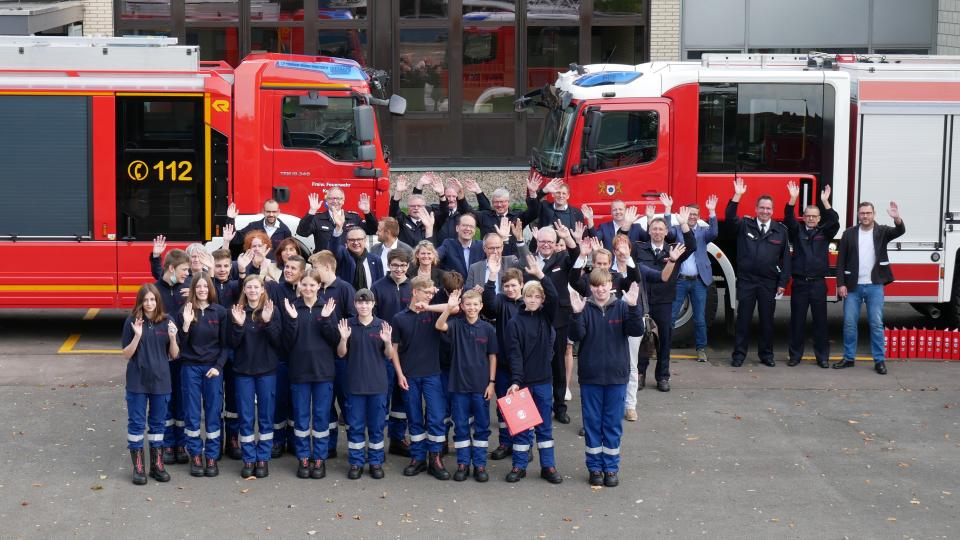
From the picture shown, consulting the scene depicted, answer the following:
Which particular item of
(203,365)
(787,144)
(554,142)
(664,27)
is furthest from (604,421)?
(664,27)

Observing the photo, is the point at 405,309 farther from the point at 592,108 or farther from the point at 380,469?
the point at 592,108

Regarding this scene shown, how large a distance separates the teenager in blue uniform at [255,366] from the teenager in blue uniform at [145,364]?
50 centimetres

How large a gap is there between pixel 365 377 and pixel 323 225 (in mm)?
3542

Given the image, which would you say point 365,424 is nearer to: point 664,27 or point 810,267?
point 810,267

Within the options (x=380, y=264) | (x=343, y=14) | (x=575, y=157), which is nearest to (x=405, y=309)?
(x=380, y=264)

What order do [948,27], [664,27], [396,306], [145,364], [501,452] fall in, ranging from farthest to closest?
[664,27] → [948,27] → [396,306] → [501,452] → [145,364]

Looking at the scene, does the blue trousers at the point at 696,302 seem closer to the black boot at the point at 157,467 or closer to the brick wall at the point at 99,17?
the black boot at the point at 157,467

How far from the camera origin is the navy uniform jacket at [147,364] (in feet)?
34.0

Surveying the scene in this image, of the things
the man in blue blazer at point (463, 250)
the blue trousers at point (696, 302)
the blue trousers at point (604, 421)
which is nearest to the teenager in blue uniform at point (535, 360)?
the blue trousers at point (604, 421)

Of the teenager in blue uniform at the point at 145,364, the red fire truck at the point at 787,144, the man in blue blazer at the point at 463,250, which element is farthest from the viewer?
the red fire truck at the point at 787,144

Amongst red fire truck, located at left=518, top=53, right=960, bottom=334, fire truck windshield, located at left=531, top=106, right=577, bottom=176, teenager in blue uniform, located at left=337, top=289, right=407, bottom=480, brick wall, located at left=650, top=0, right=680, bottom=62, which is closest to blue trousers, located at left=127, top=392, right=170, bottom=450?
teenager in blue uniform, located at left=337, top=289, right=407, bottom=480

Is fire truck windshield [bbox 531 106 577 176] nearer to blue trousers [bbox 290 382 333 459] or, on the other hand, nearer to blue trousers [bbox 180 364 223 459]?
blue trousers [bbox 290 382 333 459]

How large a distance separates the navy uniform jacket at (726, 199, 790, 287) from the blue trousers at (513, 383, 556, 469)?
4.31 meters

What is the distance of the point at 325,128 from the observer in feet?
49.6
